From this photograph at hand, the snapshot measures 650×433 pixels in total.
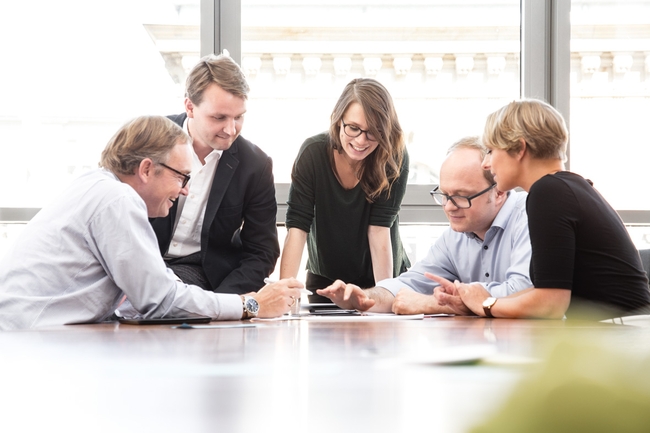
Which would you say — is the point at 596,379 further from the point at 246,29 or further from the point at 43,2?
the point at 43,2

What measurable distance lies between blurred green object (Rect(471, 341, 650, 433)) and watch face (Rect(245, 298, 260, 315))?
66.9 inches

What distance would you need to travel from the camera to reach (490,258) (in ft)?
7.70

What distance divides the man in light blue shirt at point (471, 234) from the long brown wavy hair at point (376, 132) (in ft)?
1.00

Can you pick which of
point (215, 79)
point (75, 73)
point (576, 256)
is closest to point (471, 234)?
point (576, 256)

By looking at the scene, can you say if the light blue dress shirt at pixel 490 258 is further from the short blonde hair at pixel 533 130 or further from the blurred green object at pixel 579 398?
the blurred green object at pixel 579 398

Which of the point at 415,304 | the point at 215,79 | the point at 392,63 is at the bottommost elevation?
the point at 415,304

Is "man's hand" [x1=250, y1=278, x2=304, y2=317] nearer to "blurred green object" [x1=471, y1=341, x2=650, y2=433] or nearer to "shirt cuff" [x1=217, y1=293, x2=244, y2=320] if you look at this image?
"shirt cuff" [x1=217, y1=293, x2=244, y2=320]

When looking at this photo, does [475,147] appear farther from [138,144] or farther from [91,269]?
[91,269]

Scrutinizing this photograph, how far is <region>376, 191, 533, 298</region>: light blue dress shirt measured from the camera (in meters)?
2.11

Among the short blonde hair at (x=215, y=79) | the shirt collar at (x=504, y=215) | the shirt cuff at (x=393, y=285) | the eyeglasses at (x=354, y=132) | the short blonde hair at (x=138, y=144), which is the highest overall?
the short blonde hair at (x=215, y=79)

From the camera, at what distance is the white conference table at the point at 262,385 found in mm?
313

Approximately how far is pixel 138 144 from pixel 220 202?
0.69 m

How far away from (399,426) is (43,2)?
190 inches

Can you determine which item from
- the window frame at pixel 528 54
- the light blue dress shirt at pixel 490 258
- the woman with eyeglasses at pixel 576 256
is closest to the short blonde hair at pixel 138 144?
the light blue dress shirt at pixel 490 258
